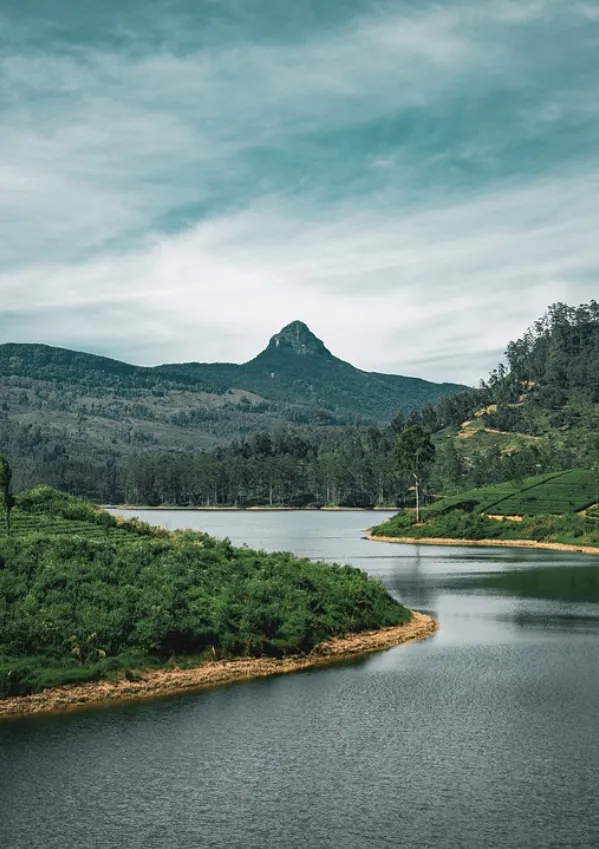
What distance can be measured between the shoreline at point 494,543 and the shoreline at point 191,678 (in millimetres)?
71714

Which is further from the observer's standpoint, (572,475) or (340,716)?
(572,475)

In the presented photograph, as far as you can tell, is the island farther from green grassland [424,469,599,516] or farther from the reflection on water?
green grassland [424,469,599,516]

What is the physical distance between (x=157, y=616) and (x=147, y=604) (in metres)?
1.24

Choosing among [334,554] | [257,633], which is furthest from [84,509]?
[334,554]

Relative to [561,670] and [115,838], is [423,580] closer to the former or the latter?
[561,670]

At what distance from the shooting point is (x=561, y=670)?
140 ft

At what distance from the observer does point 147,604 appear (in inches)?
1738

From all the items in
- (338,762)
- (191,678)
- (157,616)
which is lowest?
(338,762)

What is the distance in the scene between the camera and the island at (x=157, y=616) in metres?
38.7

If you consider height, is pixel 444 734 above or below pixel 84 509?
below

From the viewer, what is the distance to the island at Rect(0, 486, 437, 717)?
3866cm

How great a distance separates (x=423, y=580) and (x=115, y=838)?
63.8 metres

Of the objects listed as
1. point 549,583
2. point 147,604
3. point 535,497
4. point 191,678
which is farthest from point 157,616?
point 535,497

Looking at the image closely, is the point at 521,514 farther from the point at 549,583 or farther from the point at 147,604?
the point at 147,604
